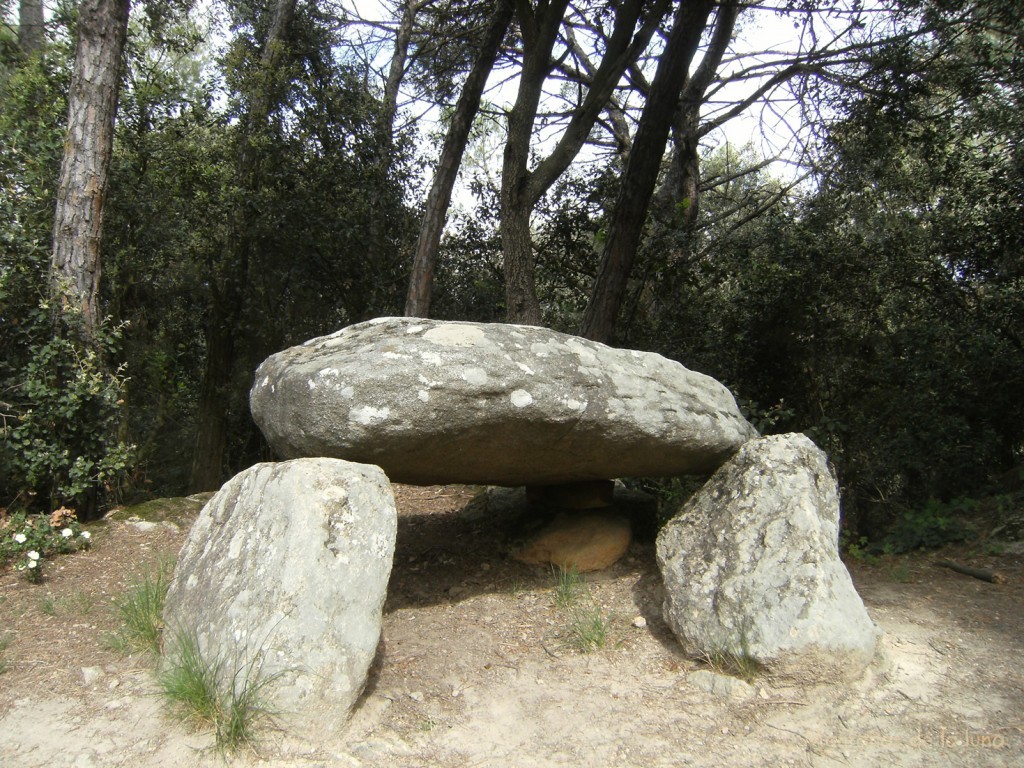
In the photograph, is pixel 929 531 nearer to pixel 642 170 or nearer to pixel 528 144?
pixel 642 170

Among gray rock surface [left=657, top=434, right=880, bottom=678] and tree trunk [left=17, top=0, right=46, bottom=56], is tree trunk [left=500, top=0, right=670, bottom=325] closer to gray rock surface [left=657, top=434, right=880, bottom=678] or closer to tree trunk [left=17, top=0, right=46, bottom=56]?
gray rock surface [left=657, top=434, right=880, bottom=678]

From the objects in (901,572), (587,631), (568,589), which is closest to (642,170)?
(901,572)

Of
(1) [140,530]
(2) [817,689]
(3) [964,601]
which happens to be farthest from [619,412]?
(1) [140,530]

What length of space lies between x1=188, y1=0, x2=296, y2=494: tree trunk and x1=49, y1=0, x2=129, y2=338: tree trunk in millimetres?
2518

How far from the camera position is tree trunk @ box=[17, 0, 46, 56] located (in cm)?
830

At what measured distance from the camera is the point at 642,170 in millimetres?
7320

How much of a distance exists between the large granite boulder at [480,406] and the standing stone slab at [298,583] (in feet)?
0.80

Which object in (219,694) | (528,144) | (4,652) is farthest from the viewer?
(528,144)

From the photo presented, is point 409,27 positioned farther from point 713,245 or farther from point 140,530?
point 140,530

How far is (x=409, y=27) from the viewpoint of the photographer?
11844 millimetres

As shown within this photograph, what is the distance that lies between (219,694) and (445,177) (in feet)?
20.3

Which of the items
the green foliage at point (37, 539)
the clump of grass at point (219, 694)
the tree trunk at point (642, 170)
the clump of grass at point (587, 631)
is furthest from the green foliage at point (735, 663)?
the tree trunk at point (642, 170)

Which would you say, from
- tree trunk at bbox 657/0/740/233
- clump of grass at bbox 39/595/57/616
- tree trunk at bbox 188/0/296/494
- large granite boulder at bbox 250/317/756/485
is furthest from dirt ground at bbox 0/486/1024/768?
tree trunk at bbox 657/0/740/233

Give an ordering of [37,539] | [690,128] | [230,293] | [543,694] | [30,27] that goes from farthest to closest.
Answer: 1. [690,128]
2. [230,293]
3. [30,27]
4. [37,539]
5. [543,694]
